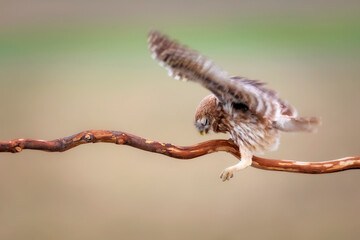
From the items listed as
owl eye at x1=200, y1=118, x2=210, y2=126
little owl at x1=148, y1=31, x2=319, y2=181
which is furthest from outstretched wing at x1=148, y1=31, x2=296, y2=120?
owl eye at x1=200, y1=118, x2=210, y2=126

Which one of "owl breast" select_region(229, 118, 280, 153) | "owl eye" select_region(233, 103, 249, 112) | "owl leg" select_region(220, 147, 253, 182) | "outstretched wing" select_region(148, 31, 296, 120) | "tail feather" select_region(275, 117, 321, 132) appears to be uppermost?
"outstretched wing" select_region(148, 31, 296, 120)

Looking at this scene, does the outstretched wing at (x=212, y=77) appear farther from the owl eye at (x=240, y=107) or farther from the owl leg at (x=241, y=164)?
the owl leg at (x=241, y=164)

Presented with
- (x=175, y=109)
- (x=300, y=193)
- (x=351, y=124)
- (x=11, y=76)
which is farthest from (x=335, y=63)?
(x=11, y=76)

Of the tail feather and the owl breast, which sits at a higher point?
the tail feather

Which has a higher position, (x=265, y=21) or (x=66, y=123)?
(x=265, y=21)

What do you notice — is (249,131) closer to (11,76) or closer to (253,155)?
(253,155)

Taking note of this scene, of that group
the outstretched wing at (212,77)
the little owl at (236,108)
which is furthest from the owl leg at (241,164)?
the outstretched wing at (212,77)

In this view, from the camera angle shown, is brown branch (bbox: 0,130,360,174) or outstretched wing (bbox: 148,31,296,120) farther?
brown branch (bbox: 0,130,360,174)

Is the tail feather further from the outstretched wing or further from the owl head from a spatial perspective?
the owl head
